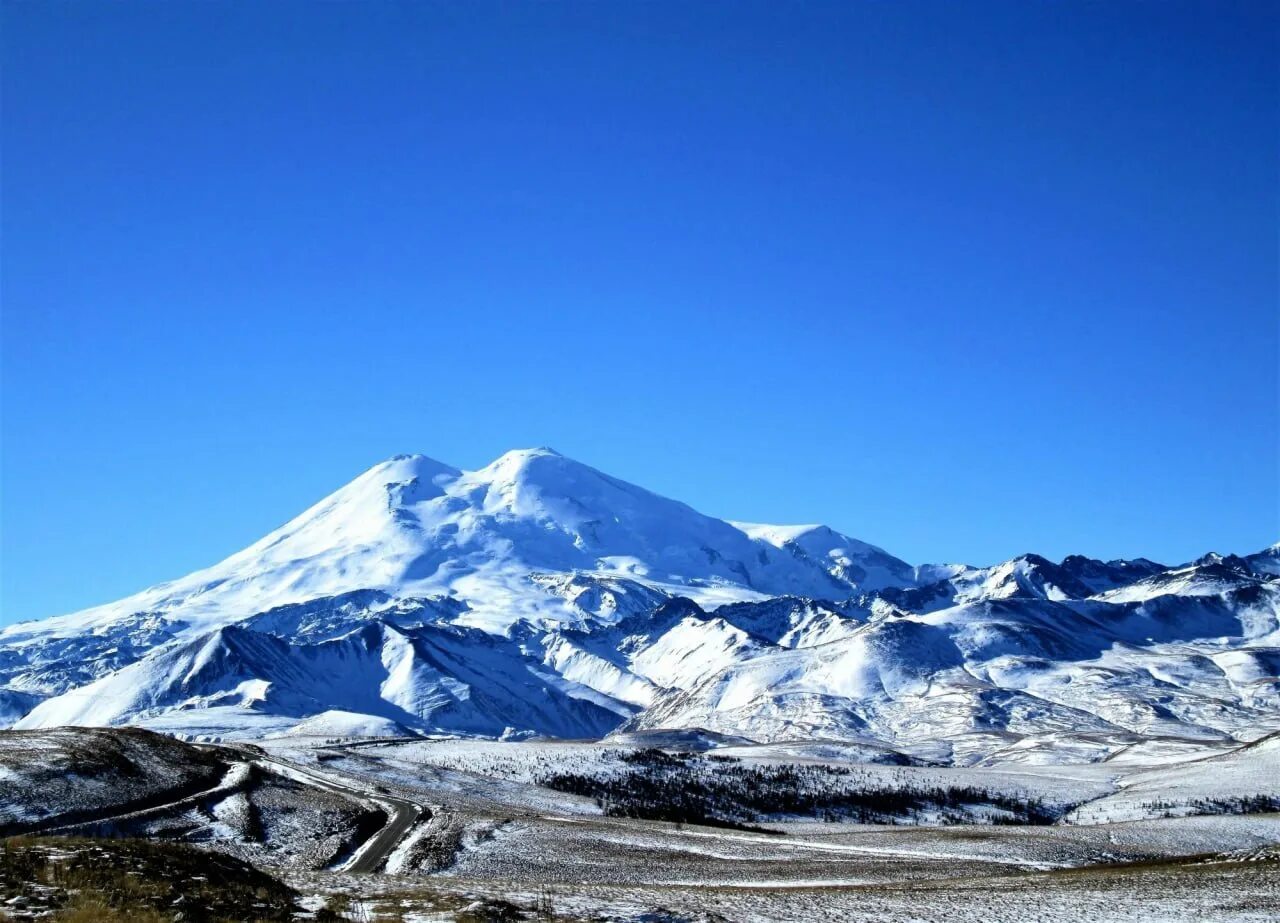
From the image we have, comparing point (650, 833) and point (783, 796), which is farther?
point (783, 796)

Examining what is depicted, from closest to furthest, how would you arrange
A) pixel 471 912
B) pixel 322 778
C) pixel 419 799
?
pixel 471 912 < pixel 419 799 < pixel 322 778

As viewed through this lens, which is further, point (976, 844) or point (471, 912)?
point (976, 844)

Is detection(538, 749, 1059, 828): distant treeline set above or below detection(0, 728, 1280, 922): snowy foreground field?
below

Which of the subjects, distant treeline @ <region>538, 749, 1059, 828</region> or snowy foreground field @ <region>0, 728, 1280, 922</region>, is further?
distant treeline @ <region>538, 749, 1059, 828</region>

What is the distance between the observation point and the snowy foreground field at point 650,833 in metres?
37.8

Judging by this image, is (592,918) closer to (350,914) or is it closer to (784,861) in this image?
(350,914)

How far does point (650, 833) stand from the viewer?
73375 millimetres

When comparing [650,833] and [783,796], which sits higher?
[650,833]

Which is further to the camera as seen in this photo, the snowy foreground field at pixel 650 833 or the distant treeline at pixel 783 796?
the distant treeline at pixel 783 796

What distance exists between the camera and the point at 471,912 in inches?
1262

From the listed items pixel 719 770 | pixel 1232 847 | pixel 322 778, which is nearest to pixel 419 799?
pixel 322 778

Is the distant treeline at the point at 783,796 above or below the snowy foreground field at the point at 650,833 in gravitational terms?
below

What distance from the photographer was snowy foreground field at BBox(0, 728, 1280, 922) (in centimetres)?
3778

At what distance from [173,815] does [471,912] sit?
45.5 meters
